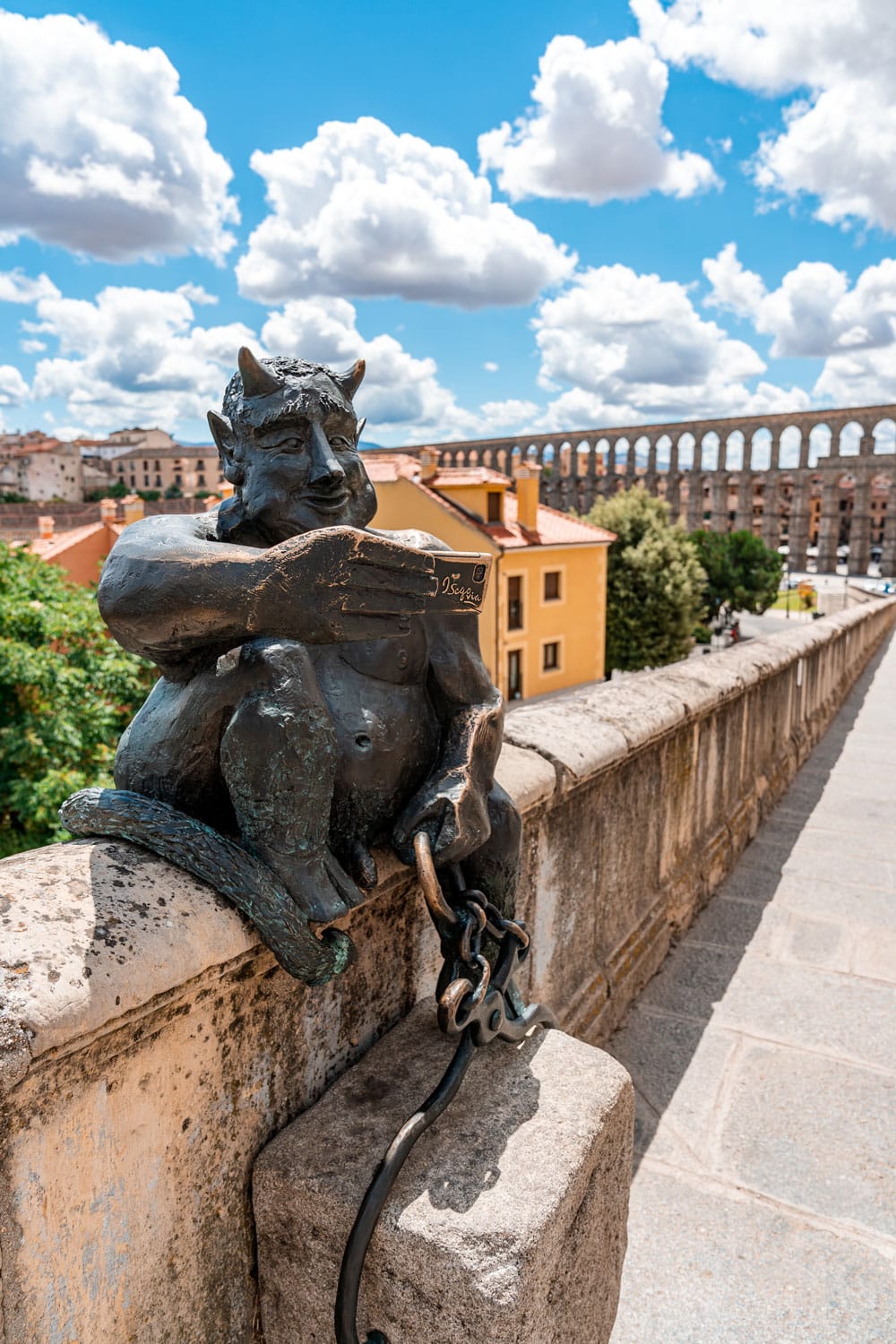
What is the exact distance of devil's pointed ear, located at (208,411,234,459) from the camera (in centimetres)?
138

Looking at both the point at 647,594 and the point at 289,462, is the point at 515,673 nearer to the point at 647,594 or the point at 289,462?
the point at 647,594

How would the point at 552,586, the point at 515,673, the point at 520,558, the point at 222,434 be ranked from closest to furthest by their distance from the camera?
1. the point at 222,434
2. the point at 520,558
3. the point at 515,673
4. the point at 552,586

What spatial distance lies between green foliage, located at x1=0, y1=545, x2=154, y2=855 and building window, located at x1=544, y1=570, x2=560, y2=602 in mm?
13909

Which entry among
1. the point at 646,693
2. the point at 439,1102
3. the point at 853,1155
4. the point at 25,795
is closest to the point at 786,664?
the point at 646,693

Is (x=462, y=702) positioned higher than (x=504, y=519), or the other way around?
(x=504, y=519)

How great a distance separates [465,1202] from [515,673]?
24700mm

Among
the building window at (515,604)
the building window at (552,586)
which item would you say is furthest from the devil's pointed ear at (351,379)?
the building window at (552,586)

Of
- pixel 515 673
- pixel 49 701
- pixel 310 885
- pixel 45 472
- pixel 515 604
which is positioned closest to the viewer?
pixel 310 885

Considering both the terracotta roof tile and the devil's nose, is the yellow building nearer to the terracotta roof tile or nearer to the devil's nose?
the terracotta roof tile

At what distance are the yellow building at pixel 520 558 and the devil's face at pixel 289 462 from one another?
2048 cm

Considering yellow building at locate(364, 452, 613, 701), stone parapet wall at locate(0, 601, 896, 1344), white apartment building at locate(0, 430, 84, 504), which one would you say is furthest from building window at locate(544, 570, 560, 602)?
white apartment building at locate(0, 430, 84, 504)

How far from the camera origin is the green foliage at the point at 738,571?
4478cm

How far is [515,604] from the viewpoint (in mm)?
25219

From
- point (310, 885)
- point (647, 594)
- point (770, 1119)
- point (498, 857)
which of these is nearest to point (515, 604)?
point (647, 594)
